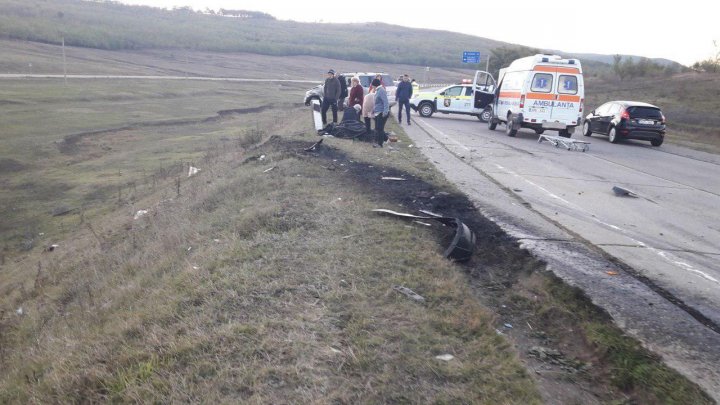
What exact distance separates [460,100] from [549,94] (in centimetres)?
852

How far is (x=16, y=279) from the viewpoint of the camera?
980cm

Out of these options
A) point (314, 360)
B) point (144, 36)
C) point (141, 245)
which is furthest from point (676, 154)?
point (144, 36)

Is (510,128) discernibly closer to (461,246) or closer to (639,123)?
(639,123)

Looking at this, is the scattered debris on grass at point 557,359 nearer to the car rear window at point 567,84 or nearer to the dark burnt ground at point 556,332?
the dark burnt ground at point 556,332

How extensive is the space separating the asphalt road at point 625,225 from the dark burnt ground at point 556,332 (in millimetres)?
188

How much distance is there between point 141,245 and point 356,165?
4573mm

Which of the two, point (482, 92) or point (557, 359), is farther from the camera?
point (482, 92)

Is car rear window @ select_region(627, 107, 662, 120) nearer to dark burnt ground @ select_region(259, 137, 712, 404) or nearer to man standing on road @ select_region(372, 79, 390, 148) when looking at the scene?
man standing on road @ select_region(372, 79, 390, 148)

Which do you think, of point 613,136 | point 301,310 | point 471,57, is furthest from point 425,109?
point 301,310

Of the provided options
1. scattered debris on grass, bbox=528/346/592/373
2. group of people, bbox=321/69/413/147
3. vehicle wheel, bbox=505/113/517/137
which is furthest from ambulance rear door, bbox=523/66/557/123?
scattered debris on grass, bbox=528/346/592/373

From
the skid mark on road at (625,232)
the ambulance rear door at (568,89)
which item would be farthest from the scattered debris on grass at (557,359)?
the ambulance rear door at (568,89)

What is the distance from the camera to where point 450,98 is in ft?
88.5

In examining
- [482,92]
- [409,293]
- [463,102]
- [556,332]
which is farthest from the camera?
[463,102]

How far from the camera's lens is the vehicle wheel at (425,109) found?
27.5 m
